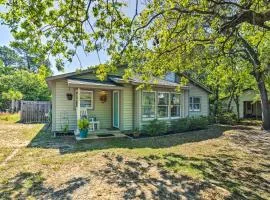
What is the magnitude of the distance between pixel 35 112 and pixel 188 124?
12.6 meters

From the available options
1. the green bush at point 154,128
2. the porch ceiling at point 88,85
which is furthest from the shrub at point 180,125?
the porch ceiling at point 88,85

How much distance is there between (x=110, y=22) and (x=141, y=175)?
4187 millimetres

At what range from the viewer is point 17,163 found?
6.40 m

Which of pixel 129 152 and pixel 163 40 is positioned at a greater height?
pixel 163 40

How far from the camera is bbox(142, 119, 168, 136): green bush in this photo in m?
12.0

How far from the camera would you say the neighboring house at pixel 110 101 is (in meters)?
11.5

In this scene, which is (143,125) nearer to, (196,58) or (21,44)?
(196,58)

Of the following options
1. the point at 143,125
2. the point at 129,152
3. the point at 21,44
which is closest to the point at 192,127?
the point at 143,125

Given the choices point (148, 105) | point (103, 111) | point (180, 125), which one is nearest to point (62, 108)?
point (103, 111)

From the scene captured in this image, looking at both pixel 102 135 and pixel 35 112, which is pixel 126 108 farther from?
pixel 35 112

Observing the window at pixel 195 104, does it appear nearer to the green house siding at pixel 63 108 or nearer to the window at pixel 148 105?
the window at pixel 148 105

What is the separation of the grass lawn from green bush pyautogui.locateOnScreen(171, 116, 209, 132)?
4.29 m

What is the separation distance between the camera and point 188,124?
46.7 feet

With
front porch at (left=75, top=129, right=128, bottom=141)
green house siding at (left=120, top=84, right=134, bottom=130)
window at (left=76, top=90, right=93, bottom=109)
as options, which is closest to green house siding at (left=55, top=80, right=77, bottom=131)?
window at (left=76, top=90, right=93, bottom=109)
